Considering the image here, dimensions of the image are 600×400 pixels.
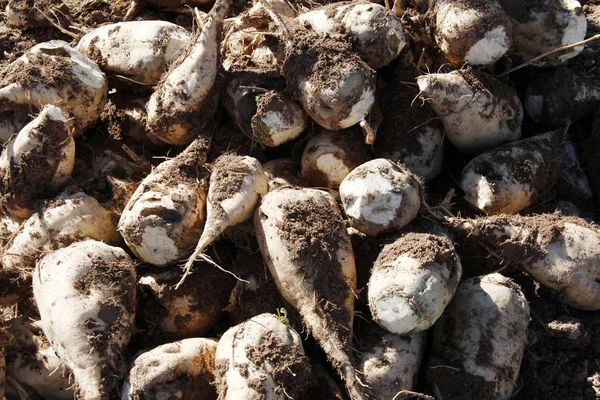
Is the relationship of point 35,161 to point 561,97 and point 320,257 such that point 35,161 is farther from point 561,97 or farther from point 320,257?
point 561,97

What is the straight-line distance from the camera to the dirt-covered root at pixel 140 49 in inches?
138

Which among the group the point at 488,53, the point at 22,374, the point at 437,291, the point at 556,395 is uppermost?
the point at 488,53

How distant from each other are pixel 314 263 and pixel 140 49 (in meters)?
1.81

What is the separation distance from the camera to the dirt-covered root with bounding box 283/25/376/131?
2998 mm

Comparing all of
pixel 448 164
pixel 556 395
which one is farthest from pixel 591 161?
pixel 556 395

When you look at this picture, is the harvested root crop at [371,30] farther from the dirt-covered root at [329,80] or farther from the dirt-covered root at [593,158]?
the dirt-covered root at [593,158]

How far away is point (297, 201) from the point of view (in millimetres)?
2900

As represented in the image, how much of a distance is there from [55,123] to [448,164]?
2349 millimetres

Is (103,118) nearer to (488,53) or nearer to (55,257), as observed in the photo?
(55,257)

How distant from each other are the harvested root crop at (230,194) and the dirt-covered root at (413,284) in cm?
76

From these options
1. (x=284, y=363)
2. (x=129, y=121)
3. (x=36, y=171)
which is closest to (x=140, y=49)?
(x=129, y=121)

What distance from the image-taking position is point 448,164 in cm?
359

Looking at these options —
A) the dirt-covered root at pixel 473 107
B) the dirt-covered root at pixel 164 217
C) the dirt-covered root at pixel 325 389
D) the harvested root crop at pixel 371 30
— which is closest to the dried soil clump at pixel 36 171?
the dirt-covered root at pixel 164 217

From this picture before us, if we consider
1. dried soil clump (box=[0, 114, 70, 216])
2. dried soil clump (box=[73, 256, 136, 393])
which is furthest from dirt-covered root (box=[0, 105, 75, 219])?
dried soil clump (box=[73, 256, 136, 393])
